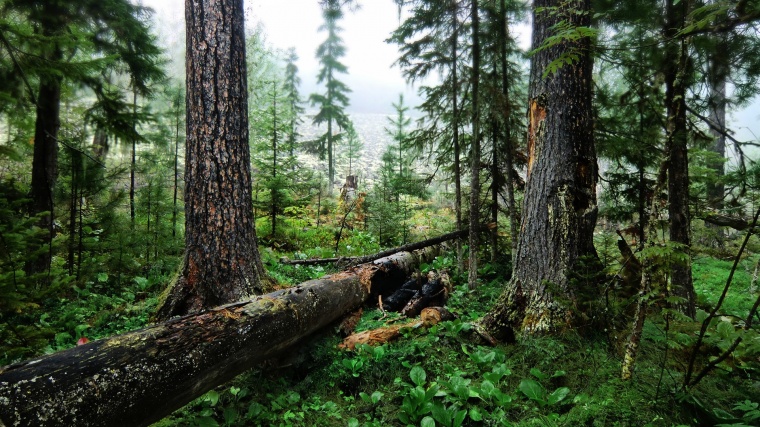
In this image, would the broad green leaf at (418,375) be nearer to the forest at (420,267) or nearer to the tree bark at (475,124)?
the forest at (420,267)

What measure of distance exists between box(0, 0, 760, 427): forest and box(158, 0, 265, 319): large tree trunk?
0.03 metres

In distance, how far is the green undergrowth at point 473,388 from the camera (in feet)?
8.26

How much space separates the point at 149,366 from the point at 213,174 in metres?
2.80

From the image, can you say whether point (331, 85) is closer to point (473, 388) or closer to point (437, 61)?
point (437, 61)

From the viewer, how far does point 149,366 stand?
234cm

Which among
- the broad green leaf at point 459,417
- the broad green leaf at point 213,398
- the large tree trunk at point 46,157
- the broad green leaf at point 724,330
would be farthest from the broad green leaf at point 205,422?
the large tree trunk at point 46,157

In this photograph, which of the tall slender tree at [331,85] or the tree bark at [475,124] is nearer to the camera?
the tree bark at [475,124]

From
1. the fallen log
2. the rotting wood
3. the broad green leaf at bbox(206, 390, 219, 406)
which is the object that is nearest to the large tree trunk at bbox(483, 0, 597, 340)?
the rotting wood

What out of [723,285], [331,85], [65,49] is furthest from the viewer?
[331,85]

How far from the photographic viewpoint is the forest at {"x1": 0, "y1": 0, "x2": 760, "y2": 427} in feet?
8.29

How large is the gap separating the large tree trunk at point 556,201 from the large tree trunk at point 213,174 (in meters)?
3.41

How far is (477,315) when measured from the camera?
16.7 ft

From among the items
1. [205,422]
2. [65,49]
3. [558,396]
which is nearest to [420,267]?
[558,396]

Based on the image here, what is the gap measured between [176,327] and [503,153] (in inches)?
283
